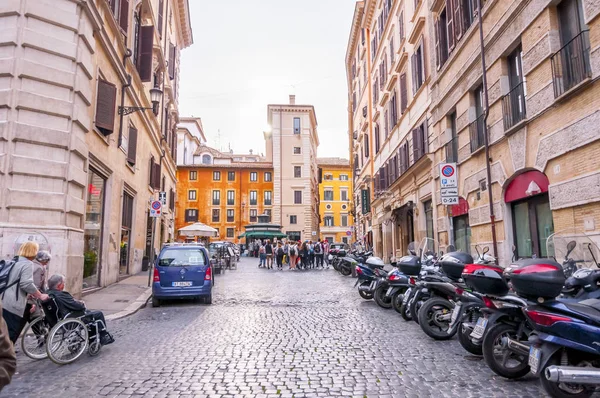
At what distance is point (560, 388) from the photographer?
3883 millimetres

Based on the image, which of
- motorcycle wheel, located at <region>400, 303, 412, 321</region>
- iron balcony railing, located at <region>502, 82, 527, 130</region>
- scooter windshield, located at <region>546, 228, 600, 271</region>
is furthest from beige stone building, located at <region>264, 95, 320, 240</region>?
scooter windshield, located at <region>546, 228, 600, 271</region>

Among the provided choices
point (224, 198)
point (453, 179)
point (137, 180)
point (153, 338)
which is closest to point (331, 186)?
point (224, 198)

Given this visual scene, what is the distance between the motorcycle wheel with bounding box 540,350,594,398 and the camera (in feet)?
12.7

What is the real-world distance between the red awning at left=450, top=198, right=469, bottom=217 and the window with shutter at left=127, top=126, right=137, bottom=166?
11.6 metres

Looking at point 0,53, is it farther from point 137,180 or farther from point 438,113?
point 438,113

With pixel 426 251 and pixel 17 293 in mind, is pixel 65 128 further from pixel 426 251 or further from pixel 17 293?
pixel 426 251

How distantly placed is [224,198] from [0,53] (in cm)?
5243

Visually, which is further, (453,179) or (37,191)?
(453,179)

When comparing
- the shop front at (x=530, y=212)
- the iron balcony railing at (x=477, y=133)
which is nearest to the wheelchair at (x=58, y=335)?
the shop front at (x=530, y=212)

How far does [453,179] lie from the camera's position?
464 inches

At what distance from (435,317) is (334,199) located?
2827 inches

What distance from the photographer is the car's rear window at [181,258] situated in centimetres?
1118

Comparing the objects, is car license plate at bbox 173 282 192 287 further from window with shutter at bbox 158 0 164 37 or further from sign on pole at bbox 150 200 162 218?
window with shutter at bbox 158 0 164 37

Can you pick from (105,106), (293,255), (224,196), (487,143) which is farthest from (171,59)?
(224,196)
